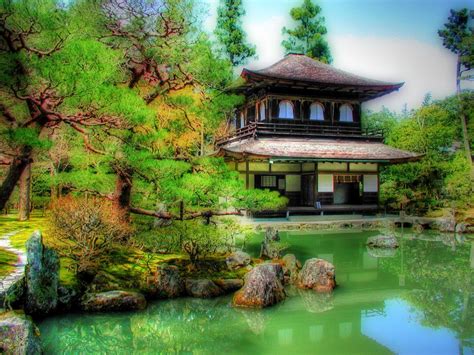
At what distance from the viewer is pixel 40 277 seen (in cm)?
693

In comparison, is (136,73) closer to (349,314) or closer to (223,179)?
(223,179)

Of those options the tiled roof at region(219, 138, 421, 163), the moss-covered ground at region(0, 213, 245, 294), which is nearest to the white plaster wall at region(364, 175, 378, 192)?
the tiled roof at region(219, 138, 421, 163)

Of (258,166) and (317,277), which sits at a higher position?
(258,166)

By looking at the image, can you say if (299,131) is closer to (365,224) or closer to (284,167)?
(284,167)

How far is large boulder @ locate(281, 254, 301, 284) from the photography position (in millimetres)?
Answer: 9734

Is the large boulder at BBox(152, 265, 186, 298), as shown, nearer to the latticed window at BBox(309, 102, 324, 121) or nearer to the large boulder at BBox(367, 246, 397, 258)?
the large boulder at BBox(367, 246, 397, 258)

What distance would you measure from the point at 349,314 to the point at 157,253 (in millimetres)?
4892

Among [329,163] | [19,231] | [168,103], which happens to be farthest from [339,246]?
[19,231]

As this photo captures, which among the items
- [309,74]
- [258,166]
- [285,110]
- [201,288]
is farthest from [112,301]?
[309,74]

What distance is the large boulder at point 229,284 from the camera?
8.91m

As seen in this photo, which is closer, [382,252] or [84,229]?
[84,229]

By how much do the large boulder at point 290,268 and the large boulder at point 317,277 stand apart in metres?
0.22

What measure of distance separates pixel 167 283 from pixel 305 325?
2.86 meters

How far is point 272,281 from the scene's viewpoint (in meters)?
8.23
